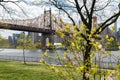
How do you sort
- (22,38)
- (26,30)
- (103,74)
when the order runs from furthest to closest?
(26,30) < (22,38) < (103,74)

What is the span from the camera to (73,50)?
4297 millimetres

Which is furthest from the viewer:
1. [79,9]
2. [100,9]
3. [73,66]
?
[100,9]

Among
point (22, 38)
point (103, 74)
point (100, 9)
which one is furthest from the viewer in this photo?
point (22, 38)

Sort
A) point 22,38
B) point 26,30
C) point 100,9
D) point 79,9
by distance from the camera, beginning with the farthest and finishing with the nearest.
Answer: point 26,30 < point 22,38 < point 100,9 < point 79,9

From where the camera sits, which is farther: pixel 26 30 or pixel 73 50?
pixel 26 30

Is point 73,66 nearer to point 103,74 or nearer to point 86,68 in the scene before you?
point 86,68

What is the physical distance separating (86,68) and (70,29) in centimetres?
64

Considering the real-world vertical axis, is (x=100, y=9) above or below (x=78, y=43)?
above

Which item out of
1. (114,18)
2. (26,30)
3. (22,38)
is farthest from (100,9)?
(26,30)

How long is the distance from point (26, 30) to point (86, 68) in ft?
165

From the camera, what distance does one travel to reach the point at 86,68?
384cm

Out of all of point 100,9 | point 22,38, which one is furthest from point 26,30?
point 100,9

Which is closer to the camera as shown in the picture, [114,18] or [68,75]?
[68,75]

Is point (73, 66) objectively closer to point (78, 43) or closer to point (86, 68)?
point (86, 68)
